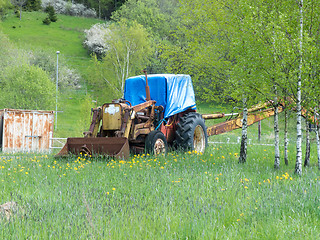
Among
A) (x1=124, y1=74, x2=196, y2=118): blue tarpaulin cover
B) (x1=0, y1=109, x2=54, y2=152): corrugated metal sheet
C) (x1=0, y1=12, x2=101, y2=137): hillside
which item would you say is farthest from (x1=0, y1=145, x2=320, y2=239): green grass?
(x1=0, y1=12, x2=101, y2=137): hillside

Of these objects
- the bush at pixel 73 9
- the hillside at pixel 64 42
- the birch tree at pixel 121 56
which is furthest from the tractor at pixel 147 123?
the bush at pixel 73 9

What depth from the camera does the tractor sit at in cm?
1023

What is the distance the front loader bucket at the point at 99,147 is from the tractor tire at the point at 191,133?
2.46m

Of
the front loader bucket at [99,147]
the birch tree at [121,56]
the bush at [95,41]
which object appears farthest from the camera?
the bush at [95,41]

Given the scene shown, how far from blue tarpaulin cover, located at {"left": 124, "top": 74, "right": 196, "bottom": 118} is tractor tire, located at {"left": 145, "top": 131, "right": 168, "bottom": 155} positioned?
106cm

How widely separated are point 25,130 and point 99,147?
13.2 meters

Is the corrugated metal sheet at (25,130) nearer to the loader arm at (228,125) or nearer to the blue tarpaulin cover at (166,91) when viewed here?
the blue tarpaulin cover at (166,91)

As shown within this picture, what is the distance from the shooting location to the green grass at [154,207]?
161 inches

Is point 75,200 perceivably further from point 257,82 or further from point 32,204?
point 257,82

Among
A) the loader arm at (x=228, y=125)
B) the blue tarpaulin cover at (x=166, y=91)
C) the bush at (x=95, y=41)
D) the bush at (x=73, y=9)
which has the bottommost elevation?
the loader arm at (x=228, y=125)

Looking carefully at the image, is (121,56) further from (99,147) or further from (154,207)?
(154,207)

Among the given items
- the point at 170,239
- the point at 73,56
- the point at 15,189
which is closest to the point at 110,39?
the point at 73,56

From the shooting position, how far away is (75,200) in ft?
17.9

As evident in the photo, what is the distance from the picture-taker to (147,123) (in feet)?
36.0
